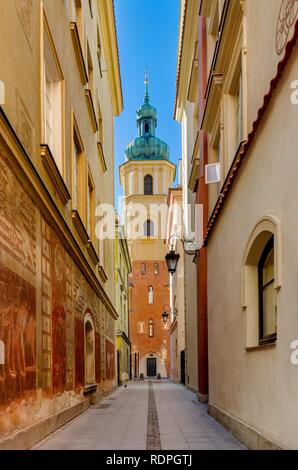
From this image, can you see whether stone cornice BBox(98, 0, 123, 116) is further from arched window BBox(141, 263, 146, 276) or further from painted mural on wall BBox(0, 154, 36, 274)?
A: arched window BBox(141, 263, 146, 276)

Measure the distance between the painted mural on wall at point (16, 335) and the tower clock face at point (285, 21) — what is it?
379cm

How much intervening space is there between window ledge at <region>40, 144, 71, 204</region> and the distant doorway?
167 feet

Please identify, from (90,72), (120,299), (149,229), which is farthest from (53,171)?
(149,229)

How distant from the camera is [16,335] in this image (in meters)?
6.73

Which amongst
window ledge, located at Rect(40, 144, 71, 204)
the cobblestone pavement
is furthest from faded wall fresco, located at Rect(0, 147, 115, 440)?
window ledge, located at Rect(40, 144, 71, 204)

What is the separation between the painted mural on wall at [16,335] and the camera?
20.2ft

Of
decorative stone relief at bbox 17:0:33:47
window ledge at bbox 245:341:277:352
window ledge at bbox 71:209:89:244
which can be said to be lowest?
window ledge at bbox 245:341:277:352

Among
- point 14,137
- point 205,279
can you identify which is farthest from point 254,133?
point 205,279

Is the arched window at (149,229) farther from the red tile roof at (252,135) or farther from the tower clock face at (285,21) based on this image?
the tower clock face at (285,21)

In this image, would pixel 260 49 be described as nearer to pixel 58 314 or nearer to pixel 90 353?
pixel 58 314

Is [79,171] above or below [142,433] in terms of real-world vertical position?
above

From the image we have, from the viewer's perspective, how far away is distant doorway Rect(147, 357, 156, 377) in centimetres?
5969

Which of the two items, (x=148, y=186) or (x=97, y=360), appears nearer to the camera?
(x=97, y=360)

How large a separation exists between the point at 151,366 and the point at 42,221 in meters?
53.3
